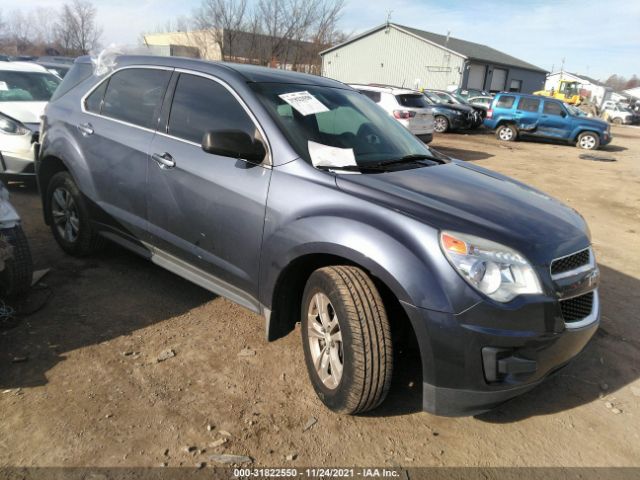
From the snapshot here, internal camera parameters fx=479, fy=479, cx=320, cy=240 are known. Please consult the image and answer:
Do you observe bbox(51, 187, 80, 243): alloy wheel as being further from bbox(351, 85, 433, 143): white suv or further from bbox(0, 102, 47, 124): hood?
bbox(351, 85, 433, 143): white suv

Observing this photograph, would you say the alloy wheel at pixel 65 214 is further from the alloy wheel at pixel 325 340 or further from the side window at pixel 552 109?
the side window at pixel 552 109

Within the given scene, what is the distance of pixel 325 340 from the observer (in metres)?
2.64

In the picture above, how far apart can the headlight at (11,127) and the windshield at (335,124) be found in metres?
4.81

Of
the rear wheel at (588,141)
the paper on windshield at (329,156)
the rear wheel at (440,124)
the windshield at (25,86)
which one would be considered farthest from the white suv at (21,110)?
the rear wheel at (588,141)

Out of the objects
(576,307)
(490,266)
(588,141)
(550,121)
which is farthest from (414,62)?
(490,266)

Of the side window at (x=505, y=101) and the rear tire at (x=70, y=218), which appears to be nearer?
the rear tire at (x=70, y=218)

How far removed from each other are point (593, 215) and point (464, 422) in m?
6.38

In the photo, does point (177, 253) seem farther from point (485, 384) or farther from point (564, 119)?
point (564, 119)

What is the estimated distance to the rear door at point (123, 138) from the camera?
349 cm

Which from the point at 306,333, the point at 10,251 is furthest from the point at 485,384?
the point at 10,251

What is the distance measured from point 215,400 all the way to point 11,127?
18.3 ft

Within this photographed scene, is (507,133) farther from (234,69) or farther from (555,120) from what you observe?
(234,69)

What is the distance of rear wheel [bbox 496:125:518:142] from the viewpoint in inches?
723

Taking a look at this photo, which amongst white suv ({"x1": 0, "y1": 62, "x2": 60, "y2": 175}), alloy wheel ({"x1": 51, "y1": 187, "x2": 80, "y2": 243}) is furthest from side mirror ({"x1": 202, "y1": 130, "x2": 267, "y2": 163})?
white suv ({"x1": 0, "y1": 62, "x2": 60, "y2": 175})
